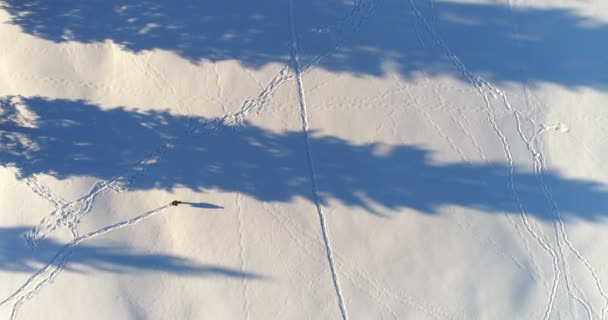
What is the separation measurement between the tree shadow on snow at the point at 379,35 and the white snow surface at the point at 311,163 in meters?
0.03

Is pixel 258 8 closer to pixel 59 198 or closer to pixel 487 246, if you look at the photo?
pixel 59 198

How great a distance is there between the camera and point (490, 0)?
586cm

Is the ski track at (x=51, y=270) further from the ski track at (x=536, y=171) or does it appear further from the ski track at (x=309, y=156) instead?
the ski track at (x=536, y=171)

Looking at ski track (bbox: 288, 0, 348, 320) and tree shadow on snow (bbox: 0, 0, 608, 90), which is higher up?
tree shadow on snow (bbox: 0, 0, 608, 90)

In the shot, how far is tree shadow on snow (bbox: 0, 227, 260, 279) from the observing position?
5.74 meters

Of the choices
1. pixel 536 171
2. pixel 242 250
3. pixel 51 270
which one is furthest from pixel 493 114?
pixel 51 270

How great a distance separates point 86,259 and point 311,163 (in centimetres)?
351

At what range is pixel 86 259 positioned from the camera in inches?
227

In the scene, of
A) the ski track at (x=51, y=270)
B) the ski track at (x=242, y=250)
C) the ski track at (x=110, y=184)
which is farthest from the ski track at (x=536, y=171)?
the ski track at (x=51, y=270)

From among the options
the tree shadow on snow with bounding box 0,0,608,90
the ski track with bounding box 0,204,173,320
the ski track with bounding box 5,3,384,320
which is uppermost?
the tree shadow on snow with bounding box 0,0,608,90

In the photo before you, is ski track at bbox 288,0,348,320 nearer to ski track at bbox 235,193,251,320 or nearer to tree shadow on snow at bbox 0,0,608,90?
tree shadow on snow at bbox 0,0,608,90

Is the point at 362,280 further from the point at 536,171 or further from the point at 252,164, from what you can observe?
the point at 536,171

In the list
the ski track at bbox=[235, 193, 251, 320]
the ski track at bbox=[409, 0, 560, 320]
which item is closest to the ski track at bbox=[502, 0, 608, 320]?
the ski track at bbox=[409, 0, 560, 320]

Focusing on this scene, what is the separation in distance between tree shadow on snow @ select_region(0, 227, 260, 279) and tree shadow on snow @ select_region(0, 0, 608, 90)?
2.90 m
